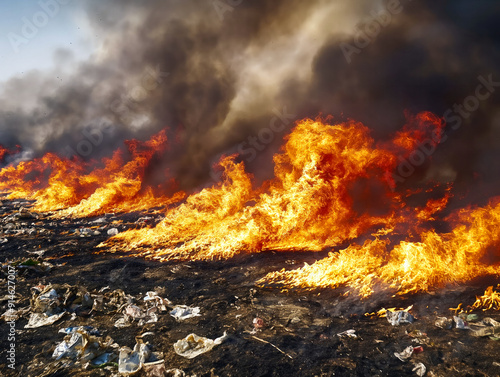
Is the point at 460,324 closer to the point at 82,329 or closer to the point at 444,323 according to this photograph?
the point at 444,323

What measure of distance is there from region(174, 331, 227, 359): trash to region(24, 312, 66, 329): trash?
3.01m

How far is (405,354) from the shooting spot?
13.3 ft

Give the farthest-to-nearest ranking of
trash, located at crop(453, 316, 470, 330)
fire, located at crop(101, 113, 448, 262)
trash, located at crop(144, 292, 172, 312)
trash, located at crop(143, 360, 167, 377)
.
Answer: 1. fire, located at crop(101, 113, 448, 262)
2. trash, located at crop(144, 292, 172, 312)
3. trash, located at crop(453, 316, 470, 330)
4. trash, located at crop(143, 360, 167, 377)

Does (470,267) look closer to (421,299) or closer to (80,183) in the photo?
(421,299)

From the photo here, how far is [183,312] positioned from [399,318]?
14.7 ft

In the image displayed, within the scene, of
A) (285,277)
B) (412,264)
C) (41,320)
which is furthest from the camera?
(285,277)

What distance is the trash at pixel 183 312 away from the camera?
5520 millimetres

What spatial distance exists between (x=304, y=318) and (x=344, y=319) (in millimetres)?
817

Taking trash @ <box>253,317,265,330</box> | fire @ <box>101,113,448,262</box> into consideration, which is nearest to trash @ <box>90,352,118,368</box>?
trash @ <box>253,317,265,330</box>

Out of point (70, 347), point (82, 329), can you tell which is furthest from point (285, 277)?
point (70, 347)

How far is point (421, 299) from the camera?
566 centimetres

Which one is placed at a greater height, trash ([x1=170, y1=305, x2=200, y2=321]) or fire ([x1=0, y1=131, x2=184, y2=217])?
fire ([x1=0, y1=131, x2=184, y2=217])

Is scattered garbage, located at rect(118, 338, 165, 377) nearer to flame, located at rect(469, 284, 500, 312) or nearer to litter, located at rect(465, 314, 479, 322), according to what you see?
litter, located at rect(465, 314, 479, 322)

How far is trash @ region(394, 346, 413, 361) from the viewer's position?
398 centimetres
